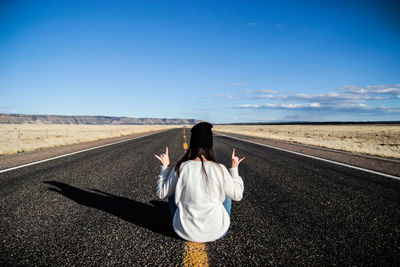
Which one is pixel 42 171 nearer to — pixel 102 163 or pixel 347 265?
pixel 102 163

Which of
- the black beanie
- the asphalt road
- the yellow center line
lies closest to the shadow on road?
the asphalt road

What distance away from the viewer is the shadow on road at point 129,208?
10.0 ft

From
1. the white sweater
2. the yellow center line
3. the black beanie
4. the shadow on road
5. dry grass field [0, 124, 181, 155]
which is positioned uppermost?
the black beanie

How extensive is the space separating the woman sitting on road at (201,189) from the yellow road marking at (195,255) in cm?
8

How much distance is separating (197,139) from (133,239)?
143 centimetres

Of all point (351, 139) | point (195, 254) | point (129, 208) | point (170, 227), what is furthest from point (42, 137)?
point (351, 139)

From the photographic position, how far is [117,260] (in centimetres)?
224

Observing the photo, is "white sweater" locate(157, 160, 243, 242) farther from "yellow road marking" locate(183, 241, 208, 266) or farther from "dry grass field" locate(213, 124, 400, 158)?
"dry grass field" locate(213, 124, 400, 158)

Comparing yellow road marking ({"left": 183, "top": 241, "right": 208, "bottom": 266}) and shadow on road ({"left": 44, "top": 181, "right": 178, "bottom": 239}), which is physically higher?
yellow road marking ({"left": 183, "top": 241, "right": 208, "bottom": 266})

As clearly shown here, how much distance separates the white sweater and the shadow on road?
0.45 m

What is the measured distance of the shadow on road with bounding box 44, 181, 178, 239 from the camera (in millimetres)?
3051

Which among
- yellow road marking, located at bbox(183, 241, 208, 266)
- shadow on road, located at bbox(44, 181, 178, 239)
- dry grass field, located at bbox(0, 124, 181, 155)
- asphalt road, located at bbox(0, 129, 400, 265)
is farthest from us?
dry grass field, located at bbox(0, 124, 181, 155)

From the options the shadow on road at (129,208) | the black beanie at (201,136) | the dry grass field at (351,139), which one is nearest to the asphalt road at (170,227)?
the shadow on road at (129,208)

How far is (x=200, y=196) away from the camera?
235 centimetres
